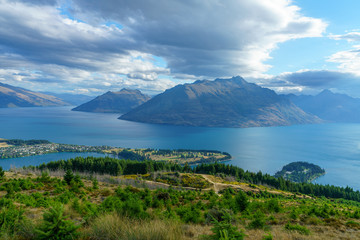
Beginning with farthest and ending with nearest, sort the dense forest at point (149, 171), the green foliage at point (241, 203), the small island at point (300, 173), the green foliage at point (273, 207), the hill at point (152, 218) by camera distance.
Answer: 1. the small island at point (300, 173)
2. the dense forest at point (149, 171)
3. the green foliage at point (241, 203)
4. the green foliage at point (273, 207)
5. the hill at point (152, 218)

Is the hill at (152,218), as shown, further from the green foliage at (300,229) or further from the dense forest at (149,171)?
the dense forest at (149,171)

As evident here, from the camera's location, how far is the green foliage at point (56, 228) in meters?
8.34

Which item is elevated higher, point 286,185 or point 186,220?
point 186,220

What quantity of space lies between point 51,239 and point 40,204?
13.7 m

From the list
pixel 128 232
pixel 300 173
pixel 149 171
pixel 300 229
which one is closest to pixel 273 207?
pixel 300 229

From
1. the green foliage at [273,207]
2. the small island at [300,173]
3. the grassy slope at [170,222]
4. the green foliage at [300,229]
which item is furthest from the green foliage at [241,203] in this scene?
the small island at [300,173]

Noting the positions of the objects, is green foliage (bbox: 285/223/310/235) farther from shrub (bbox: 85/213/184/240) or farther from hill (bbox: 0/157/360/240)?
shrub (bbox: 85/213/184/240)

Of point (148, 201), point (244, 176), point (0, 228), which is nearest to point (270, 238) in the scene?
point (0, 228)

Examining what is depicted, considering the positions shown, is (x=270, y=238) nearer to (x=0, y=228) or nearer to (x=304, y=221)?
(x=304, y=221)

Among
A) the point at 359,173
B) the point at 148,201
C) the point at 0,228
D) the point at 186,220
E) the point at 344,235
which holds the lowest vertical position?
the point at 359,173

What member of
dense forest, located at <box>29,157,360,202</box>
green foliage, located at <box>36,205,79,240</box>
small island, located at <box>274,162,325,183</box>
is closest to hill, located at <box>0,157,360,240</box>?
green foliage, located at <box>36,205,79,240</box>

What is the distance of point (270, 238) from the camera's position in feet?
32.9

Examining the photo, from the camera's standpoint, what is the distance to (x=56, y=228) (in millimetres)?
8539

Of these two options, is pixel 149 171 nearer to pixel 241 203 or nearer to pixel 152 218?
pixel 241 203
